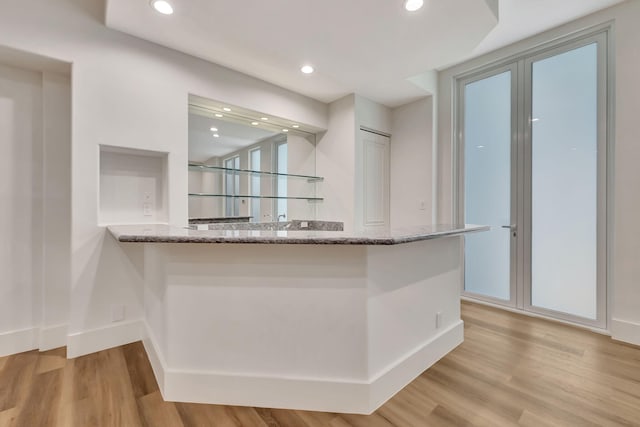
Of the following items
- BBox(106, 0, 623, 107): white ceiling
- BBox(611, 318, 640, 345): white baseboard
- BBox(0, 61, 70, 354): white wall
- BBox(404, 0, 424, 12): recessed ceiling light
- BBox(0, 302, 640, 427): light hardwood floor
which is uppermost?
BBox(106, 0, 623, 107): white ceiling

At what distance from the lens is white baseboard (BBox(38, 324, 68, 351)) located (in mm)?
2283

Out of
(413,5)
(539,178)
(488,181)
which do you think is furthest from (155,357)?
(539,178)

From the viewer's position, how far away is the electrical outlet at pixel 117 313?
7.82 feet

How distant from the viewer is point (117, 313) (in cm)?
240

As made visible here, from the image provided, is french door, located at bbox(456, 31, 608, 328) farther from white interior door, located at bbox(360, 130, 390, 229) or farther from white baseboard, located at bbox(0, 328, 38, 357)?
white baseboard, located at bbox(0, 328, 38, 357)

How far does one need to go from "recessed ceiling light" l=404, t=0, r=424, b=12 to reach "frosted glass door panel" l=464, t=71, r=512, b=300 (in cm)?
203

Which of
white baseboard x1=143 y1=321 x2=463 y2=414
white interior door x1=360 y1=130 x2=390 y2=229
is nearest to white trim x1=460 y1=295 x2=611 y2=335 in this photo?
white interior door x1=360 y1=130 x2=390 y2=229

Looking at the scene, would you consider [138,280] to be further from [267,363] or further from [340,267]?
[340,267]

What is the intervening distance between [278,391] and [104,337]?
167cm

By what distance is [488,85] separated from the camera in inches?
139

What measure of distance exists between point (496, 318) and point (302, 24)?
3342 millimetres

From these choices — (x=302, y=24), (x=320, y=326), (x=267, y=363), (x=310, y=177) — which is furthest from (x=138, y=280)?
(x=302, y=24)

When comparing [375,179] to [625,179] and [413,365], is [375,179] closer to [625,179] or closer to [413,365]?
[625,179]

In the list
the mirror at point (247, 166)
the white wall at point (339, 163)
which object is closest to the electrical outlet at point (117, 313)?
the mirror at point (247, 166)
